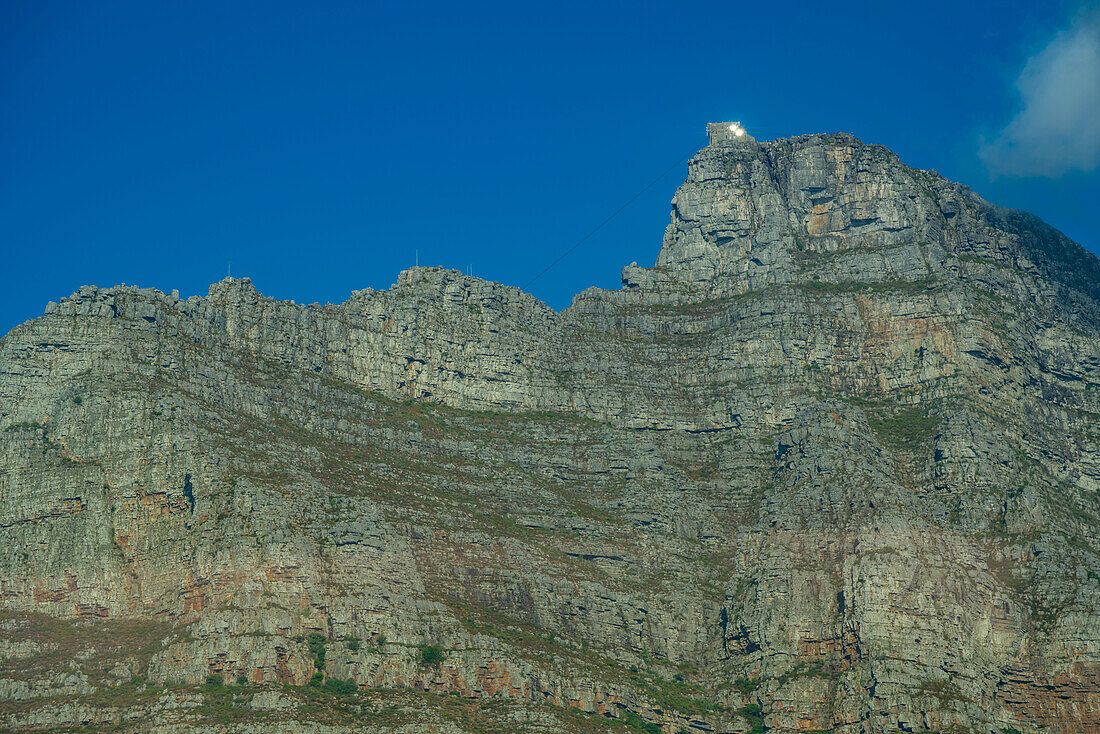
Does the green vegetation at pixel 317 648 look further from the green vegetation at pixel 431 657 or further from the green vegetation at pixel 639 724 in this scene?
the green vegetation at pixel 639 724

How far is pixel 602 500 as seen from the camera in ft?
600

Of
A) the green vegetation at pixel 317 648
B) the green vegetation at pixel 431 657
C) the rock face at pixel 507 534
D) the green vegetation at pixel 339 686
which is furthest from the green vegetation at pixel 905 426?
the green vegetation at pixel 317 648

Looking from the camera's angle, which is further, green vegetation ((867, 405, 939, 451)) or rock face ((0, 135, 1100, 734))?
green vegetation ((867, 405, 939, 451))

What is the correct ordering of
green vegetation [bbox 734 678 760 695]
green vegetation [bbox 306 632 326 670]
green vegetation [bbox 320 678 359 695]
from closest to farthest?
green vegetation [bbox 320 678 359 695] < green vegetation [bbox 306 632 326 670] < green vegetation [bbox 734 678 760 695]

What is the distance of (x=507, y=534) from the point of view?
17250 cm

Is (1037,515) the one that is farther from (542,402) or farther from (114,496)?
(114,496)

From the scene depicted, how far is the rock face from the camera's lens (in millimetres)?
150000

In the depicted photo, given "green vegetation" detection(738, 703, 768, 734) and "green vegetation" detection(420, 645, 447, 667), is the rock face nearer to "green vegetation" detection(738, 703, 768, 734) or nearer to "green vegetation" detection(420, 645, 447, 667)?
"green vegetation" detection(420, 645, 447, 667)

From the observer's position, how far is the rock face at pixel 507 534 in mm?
150000

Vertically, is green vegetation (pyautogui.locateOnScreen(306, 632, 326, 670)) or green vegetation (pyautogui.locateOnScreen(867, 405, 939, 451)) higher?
green vegetation (pyautogui.locateOnScreen(867, 405, 939, 451))

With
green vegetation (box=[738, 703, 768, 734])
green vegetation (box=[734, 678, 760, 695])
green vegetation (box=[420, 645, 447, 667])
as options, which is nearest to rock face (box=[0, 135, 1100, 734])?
green vegetation (box=[420, 645, 447, 667])

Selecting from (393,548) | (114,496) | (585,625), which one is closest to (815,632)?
(585,625)

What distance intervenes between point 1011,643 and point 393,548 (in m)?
58.4

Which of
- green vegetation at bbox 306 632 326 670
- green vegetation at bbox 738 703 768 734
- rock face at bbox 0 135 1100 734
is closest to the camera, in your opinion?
green vegetation at bbox 306 632 326 670
